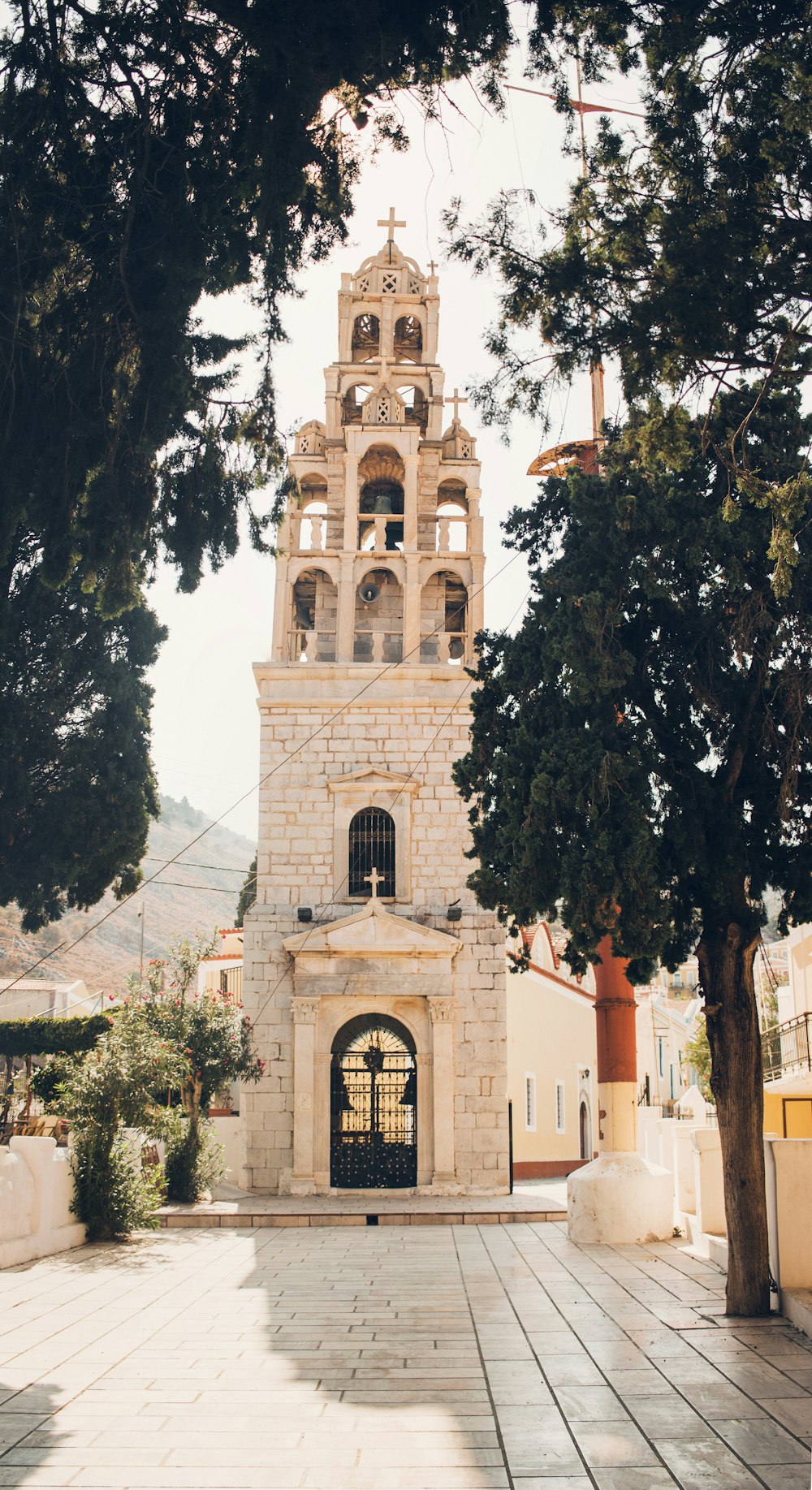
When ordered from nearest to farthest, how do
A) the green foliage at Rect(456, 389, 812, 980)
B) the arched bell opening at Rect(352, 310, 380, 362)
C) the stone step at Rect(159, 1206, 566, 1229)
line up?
the green foliage at Rect(456, 389, 812, 980), the stone step at Rect(159, 1206, 566, 1229), the arched bell opening at Rect(352, 310, 380, 362)

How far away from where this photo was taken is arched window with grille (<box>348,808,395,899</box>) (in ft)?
62.2

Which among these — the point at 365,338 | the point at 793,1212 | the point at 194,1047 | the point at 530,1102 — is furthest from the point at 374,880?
the point at 793,1212

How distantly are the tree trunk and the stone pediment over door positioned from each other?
9473 mm

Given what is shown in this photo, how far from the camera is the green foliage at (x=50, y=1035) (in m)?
23.7

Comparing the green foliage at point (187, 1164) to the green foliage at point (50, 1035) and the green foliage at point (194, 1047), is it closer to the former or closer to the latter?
the green foliage at point (194, 1047)

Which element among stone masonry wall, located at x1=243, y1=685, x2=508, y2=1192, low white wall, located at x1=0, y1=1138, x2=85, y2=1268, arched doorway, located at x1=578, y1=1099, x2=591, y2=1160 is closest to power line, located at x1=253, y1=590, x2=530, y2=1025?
stone masonry wall, located at x1=243, y1=685, x2=508, y2=1192

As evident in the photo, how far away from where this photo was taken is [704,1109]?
1725cm

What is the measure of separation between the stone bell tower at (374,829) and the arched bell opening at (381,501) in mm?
42

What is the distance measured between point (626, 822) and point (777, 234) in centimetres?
413

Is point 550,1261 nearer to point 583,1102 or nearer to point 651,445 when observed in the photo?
point 651,445

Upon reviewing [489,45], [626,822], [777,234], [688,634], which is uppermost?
[489,45]

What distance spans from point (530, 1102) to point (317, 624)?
11030 millimetres

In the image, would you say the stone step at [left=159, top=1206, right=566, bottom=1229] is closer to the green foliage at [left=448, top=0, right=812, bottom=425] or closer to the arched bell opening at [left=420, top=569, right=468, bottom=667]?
the arched bell opening at [left=420, top=569, right=468, bottom=667]

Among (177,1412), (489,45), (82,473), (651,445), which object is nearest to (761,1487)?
(177,1412)
